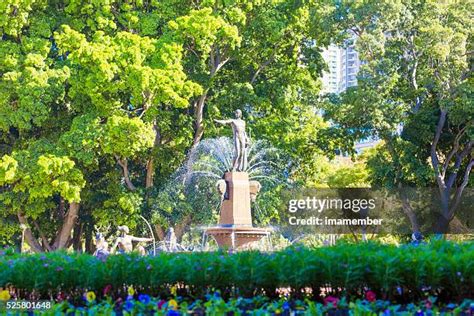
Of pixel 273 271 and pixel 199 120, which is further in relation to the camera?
pixel 199 120

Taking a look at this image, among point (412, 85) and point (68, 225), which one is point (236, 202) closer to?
point (68, 225)

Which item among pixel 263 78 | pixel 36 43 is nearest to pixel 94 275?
pixel 36 43

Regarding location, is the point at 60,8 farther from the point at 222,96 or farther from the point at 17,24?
the point at 222,96

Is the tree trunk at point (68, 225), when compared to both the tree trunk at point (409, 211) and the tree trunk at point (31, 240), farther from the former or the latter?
the tree trunk at point (409, 211)

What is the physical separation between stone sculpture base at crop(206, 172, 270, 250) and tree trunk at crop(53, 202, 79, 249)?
36.5 feet

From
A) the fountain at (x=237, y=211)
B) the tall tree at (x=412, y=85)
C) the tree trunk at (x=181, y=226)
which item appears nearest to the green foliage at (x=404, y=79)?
the tall tree at (x=412, y=85)

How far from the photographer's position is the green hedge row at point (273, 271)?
8.71m

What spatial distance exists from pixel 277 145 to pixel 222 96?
2.56 meters

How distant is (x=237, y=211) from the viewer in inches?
846

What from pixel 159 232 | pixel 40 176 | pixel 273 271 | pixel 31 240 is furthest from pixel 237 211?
pixel 31 240

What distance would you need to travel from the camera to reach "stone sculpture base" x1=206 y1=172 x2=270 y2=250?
21.1m

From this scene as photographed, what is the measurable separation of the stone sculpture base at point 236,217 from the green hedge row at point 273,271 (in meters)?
11.0

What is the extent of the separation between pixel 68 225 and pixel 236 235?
12.3m

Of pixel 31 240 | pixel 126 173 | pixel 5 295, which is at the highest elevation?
pixel 126 173
